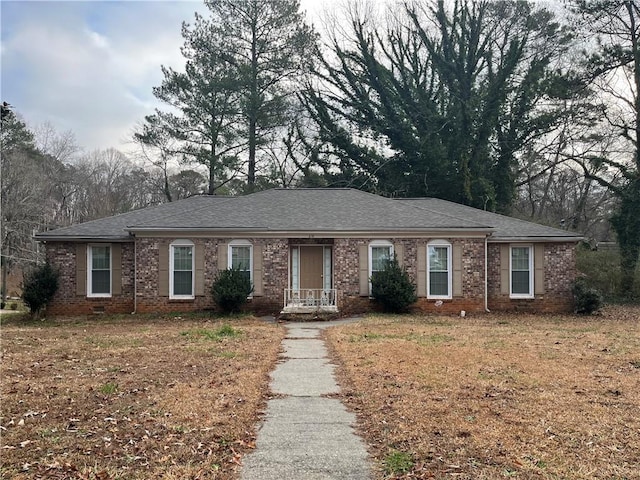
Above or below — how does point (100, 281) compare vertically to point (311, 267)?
below

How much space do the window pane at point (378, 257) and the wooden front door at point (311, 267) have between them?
1705mm

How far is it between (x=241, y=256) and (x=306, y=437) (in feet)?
43.0

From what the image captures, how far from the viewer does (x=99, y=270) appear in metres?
18.5

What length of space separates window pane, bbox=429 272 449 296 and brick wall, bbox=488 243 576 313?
1.79 m

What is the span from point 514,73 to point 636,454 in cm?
2880

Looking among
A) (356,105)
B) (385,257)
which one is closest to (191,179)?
(356,105)

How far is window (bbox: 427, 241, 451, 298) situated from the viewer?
1831cm

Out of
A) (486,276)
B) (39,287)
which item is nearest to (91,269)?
(39,287)

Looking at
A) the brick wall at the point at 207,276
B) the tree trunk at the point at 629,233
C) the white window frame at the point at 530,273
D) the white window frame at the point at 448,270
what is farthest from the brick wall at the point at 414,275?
the tree trunk at the point at 629,233

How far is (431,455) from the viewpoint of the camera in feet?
16.0

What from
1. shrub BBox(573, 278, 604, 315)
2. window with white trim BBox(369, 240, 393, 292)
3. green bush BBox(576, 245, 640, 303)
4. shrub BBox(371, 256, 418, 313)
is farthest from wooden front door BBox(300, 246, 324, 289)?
green bush BBox(576, 245, 640, 303)

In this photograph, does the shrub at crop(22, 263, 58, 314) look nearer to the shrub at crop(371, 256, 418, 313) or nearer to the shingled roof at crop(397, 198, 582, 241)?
the shrub at crop(371, 256, 418, 313)

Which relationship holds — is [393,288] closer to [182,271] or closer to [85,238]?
[182,271]

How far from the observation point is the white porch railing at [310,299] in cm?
1712
